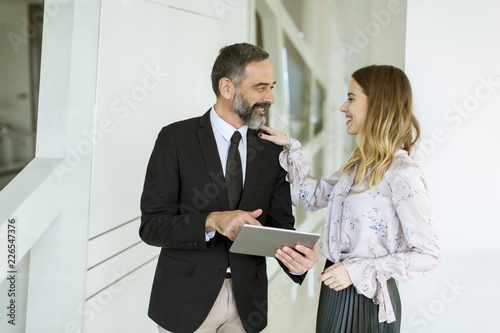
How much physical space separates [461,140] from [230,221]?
5.36ft

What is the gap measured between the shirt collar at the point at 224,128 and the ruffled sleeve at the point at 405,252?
66cm

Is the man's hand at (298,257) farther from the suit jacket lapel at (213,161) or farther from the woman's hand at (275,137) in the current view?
the woman's hand at (275,137)

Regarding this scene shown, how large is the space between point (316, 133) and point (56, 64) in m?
2.35

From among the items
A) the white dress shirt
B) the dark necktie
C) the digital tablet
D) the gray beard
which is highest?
the gray beard

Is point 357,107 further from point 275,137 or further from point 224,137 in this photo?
point 224,137

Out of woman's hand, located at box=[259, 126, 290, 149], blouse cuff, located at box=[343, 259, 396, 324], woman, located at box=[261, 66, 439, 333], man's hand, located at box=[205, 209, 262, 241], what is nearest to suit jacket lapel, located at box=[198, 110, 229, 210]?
man's hand, located at box=[205, 209, 262, 241]

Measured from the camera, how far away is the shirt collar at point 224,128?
2.12 m

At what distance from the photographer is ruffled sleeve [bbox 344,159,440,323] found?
1.70 m

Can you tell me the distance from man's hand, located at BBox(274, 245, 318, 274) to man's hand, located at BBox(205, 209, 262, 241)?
0.49 feet

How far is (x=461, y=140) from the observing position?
9.14 feet

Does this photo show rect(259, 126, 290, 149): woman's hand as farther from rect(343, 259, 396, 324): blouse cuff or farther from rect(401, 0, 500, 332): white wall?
rect(401, 0, 500, 332): white wall

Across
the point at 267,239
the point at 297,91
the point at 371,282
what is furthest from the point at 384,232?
the point at 297,91

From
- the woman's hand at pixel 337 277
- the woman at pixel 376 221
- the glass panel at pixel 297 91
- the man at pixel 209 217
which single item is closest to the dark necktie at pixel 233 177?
the man at pixel 209 217

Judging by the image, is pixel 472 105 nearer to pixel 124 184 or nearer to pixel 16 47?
pixel 124 184
